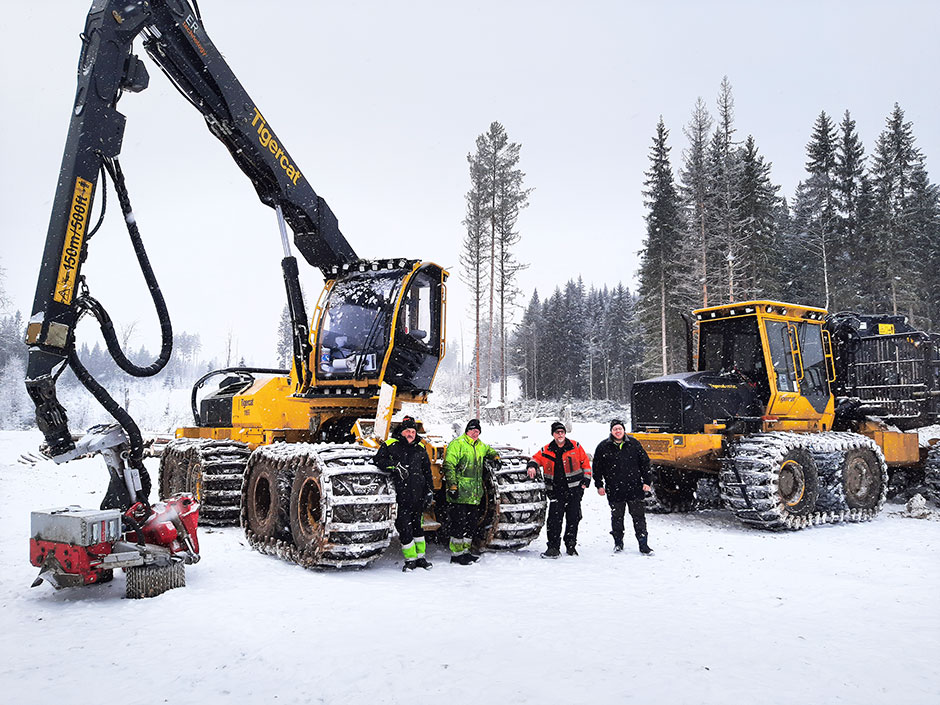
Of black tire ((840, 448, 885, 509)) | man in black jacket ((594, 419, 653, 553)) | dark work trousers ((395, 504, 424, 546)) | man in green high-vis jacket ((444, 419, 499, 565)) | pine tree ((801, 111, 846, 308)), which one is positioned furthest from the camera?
pine tree ((801, 111, 846, 308))

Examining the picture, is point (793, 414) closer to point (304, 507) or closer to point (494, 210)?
point (304, 507)

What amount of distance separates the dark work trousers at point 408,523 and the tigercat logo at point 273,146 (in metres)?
4.50

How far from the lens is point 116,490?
654 cm

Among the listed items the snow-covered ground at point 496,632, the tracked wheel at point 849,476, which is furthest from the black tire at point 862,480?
the snow-covered ground at point 496,632

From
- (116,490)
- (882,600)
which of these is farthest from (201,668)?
(882,600)

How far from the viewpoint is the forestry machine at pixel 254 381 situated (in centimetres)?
612

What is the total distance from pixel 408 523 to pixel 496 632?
237cm

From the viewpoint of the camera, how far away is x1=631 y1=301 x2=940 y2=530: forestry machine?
32.7 feet

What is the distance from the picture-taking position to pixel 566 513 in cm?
813

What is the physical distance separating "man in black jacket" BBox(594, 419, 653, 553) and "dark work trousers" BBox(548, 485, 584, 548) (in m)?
0.48

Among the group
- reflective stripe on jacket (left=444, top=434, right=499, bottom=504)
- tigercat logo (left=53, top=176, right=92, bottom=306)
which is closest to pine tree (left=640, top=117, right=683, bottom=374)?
reflective stripe on jacket (left=444, top=434, right=499, bottom=504)

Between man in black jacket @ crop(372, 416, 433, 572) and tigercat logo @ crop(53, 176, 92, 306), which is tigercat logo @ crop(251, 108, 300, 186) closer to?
tigercat logo @ crop(53, 176, 92, 306)

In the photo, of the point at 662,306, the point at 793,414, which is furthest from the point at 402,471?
the point at 662,306

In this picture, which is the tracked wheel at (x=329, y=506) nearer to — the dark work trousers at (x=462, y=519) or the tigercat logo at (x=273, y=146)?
the dark work trousers at (x=462, y=519)
